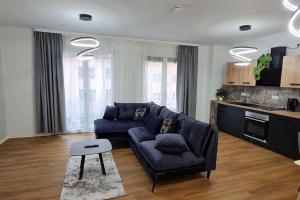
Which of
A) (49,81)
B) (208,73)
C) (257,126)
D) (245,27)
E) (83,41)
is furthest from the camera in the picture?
(208,73)

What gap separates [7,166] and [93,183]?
5.55 ft

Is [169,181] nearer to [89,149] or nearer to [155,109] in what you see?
[89,149]

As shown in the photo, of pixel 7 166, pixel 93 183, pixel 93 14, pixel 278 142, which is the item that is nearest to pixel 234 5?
pixel 93 14

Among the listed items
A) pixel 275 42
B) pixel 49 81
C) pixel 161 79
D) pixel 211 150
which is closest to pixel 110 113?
pixel 49 81

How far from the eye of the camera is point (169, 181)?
2840mm

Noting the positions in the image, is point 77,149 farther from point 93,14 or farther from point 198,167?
point 93,14

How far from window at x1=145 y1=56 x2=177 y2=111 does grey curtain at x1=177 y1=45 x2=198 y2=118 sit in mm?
177

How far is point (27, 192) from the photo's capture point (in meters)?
2.50

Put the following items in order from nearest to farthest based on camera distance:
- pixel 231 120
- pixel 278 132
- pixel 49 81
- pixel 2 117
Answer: pixel 278 132
pixel 2 117
pixel 49 81
pixel 231 120

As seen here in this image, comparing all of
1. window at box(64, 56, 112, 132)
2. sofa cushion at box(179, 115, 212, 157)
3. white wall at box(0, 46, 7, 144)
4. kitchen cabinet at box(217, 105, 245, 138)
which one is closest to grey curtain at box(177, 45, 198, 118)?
kitchen cabinet at box(217, 105, 245, 138)

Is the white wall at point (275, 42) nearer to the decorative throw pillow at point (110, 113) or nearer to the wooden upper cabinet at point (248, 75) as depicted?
the wooden upper cabinet at point (248, 75)

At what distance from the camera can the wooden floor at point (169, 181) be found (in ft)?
8.30

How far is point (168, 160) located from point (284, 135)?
281cm

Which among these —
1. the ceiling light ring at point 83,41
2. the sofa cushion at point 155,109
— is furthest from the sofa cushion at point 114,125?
the ceiling light ring at point 83,41
